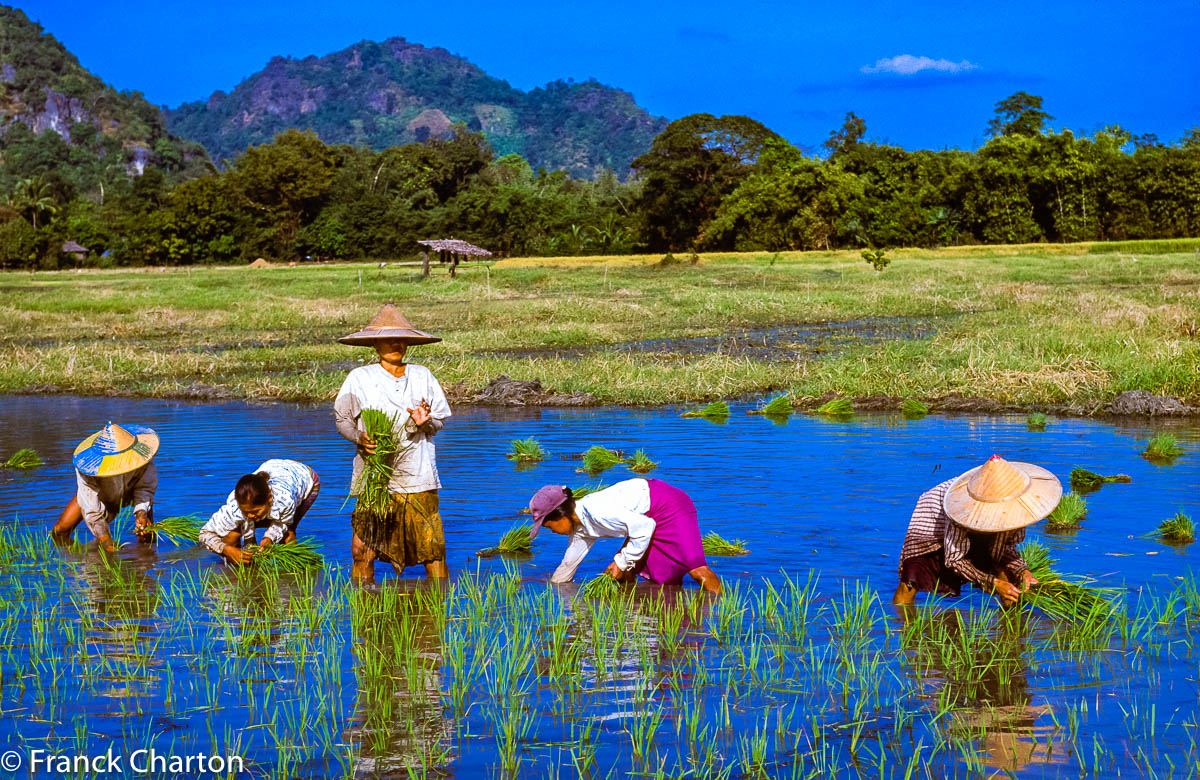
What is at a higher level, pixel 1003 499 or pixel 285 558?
pixel 1003 499

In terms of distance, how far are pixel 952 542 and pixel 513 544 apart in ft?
9.92

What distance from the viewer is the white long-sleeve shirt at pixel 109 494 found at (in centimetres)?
744

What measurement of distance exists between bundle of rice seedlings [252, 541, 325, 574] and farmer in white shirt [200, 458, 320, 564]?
62 millimetres

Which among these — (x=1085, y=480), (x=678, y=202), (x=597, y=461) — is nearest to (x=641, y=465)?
(x=597, y=461)

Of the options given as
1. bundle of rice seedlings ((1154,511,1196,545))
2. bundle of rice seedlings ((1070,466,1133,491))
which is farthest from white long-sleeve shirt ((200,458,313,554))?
bundle of rice seedlings ((1070,466,1133,491))

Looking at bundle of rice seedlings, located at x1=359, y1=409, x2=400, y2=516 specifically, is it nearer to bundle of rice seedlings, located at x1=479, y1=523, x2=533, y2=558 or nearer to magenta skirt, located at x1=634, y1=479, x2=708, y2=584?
bundle of rice seedlings, located at x1=479, y1=523, x2=533, y2=558

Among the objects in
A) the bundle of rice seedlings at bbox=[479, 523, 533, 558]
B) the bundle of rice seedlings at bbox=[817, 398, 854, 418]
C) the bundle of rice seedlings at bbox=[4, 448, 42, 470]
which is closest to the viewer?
the bundle of rice seedlings at bbox=[479, 523, 533, 558]

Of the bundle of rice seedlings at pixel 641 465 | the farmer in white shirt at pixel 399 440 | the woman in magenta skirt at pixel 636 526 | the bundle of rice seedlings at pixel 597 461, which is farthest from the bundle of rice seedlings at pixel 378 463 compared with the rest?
the bundle of rice seedlings at pixel 641 465

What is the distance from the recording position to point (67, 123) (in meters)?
154

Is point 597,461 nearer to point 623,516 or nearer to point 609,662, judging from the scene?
point 623,516

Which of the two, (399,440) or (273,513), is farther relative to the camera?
(273,513)

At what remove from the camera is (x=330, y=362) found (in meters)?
20.1

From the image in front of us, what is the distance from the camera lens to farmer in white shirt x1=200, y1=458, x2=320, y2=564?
6.63 meters

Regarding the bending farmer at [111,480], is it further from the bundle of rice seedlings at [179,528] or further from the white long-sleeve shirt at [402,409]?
the white long-sleeve shirt at [402,409]
